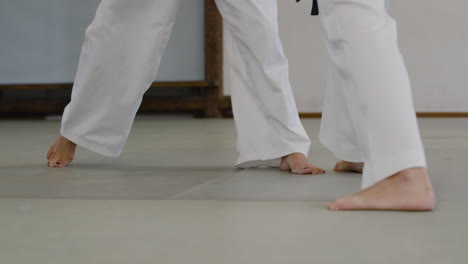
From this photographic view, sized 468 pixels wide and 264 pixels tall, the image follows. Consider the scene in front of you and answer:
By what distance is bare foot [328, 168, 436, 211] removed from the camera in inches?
42.3

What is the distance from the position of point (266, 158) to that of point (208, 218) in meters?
0.67

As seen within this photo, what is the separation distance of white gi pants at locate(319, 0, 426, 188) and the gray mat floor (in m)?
0.08

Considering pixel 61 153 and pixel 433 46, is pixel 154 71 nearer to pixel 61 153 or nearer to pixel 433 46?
pixel 61 153

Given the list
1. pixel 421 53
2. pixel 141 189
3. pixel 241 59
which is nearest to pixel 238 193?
pixel 141 189

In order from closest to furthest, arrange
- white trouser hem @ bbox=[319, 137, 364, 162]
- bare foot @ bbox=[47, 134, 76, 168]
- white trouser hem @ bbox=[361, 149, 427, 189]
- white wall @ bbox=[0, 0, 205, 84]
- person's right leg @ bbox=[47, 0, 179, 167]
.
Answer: white trouser hem @ bbox=[361, 149, 427, 189]
white trouser hem @ bbox=[319, 137, 364, 162]
person's right leg @ bbox=[47, 0, 179, 167]
bare foot @ bbox=[47, 134, 76, 168]
white wall @ bbox=[0, 0, 205, 84]

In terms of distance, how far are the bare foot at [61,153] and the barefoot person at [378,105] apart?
2.89 feet

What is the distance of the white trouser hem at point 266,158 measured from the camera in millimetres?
1700

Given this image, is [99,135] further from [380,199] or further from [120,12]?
[380,199]

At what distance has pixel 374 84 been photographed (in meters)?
1.12

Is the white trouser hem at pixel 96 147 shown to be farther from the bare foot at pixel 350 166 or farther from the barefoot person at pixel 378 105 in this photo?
the barefoot person at pixel 378 105

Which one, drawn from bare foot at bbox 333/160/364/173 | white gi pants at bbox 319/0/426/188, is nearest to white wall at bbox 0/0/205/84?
bare foot at bbox 333/160/364/173

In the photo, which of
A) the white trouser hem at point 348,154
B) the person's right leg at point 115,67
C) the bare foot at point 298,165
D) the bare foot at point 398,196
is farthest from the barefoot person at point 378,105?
the person's right leg at point 115,67

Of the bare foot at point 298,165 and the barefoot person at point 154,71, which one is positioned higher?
the barefoot person at point 154,71

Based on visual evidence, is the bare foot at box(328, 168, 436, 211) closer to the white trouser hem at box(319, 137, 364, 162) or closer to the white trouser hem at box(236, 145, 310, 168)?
the white trouser hem at box(319, 137, 364, 162)
